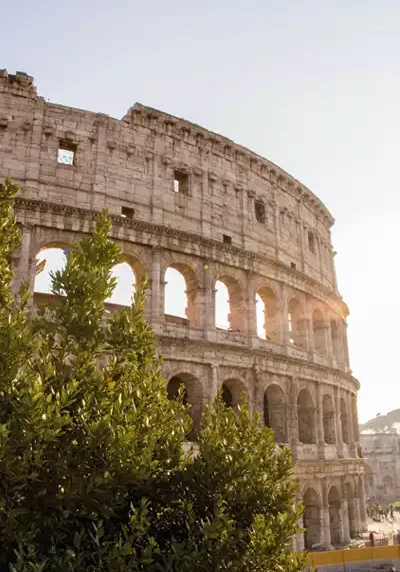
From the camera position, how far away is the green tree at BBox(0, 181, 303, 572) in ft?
21.5

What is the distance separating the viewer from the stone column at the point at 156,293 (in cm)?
1717

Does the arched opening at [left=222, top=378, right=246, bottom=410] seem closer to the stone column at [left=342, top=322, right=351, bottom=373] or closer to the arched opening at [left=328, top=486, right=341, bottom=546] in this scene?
the arched opening at [left=328, top=486, right=341, bottom=546]

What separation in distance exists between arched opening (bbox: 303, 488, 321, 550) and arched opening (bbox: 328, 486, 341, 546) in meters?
1.75

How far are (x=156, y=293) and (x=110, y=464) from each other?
10.8 meters

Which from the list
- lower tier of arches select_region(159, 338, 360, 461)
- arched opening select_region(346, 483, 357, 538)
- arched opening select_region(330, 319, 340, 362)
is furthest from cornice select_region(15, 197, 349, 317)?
arched opening select_region(346, 483, 357, 538)

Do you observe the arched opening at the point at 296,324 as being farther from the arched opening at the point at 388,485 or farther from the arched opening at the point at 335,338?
the arched opening at the point at 388,485

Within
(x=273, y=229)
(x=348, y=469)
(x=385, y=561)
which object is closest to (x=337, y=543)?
(x=348, y=469)

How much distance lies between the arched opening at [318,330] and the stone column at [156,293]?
9.69 m

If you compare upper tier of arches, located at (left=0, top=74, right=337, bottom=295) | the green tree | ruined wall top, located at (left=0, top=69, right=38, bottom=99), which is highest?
ruined wall top, located at (left=0, top=69, right=38, bottom=99)

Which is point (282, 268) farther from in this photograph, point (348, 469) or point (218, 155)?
point (348, 469)

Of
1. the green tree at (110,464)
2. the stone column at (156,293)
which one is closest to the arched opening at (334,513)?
the stone column at (156,293)

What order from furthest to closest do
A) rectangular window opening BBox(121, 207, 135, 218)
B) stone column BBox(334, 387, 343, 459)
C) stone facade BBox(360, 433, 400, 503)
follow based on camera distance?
stone facade BBox(360, 433, 400, 503), stone column BBox(334, 387, 343, 459), rectangular window opening BBox(121, 207, 135, 218)

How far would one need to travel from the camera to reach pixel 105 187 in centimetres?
1809

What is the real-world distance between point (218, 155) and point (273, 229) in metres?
3.93
